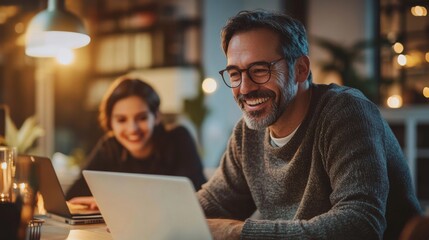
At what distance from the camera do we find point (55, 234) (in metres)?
1.75

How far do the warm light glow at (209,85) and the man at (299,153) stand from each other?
5659 mm

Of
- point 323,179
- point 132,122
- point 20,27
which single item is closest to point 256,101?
point 323,179

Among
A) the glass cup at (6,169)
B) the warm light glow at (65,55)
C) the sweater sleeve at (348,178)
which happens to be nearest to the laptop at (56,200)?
the glass cup at (6,169)

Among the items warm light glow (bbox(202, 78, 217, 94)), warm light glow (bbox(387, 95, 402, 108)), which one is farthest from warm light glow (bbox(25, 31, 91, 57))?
warm light glow (bbox(202, 78, 217, 94))

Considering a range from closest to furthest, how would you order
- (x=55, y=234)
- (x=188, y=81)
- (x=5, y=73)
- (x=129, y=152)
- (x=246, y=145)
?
(x=55, y=234) < (x=246, y=145) < (x=129, y=152) < (x=188, y=81) < (x=5, y=73)

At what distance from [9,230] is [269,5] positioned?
22.7ft

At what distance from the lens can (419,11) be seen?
6.34m

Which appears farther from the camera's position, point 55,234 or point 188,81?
point 188,81

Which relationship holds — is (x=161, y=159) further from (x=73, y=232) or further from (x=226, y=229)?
(x=226, y=229)

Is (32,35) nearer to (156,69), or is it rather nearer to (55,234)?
(55,234)

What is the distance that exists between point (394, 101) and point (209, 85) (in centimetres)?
243

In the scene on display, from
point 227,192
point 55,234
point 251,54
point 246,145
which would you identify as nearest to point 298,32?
point 251,54

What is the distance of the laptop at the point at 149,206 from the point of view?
1173 millimetres

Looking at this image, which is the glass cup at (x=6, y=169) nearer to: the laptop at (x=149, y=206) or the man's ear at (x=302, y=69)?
the laptop at (x=149, y=206)
